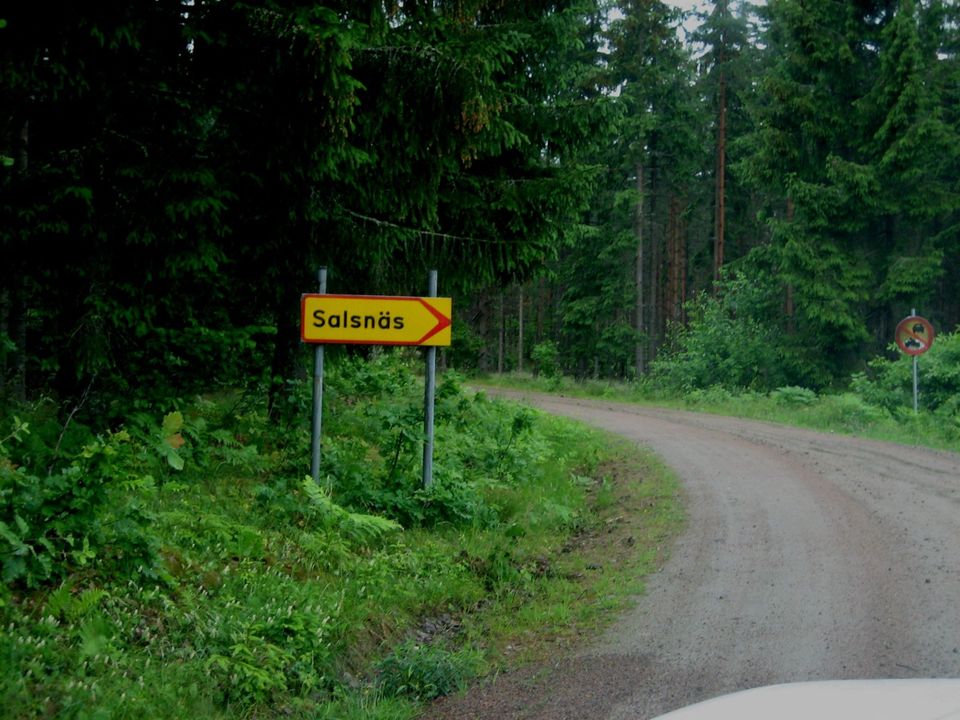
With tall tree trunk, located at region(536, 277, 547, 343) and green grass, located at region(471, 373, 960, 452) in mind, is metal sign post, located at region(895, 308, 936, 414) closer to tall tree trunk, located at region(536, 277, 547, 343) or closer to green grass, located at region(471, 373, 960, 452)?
green grass, located at region(471, 373, 960, 452)

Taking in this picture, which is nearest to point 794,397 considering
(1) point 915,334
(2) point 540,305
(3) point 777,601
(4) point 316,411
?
(1) point 915,334

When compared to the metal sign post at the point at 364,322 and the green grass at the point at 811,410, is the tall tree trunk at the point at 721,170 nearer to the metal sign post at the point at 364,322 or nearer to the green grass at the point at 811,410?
the green grass at the point at 811,410

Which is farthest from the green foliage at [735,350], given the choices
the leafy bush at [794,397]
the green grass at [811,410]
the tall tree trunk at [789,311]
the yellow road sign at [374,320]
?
the yellow road sign at [374,320]

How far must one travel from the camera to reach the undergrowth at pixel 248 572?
507 centimetres

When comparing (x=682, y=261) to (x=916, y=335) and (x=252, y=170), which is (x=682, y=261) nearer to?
(x=916, y=335)

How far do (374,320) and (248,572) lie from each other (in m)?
3.27

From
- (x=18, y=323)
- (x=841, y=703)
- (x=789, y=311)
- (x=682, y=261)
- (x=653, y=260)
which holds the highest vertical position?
(x=682, y=261)

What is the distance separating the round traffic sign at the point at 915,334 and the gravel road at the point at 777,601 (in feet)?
28.4

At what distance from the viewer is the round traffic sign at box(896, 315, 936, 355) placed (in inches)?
822

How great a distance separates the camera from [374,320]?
29.9ft

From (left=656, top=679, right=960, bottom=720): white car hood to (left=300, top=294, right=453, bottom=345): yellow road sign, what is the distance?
6430 mm

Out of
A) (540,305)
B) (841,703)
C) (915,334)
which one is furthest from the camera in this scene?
(540,305)

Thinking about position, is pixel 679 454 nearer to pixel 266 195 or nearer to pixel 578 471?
pixel 578 471

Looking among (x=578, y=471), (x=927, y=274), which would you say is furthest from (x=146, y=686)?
(x=927, y=274)
